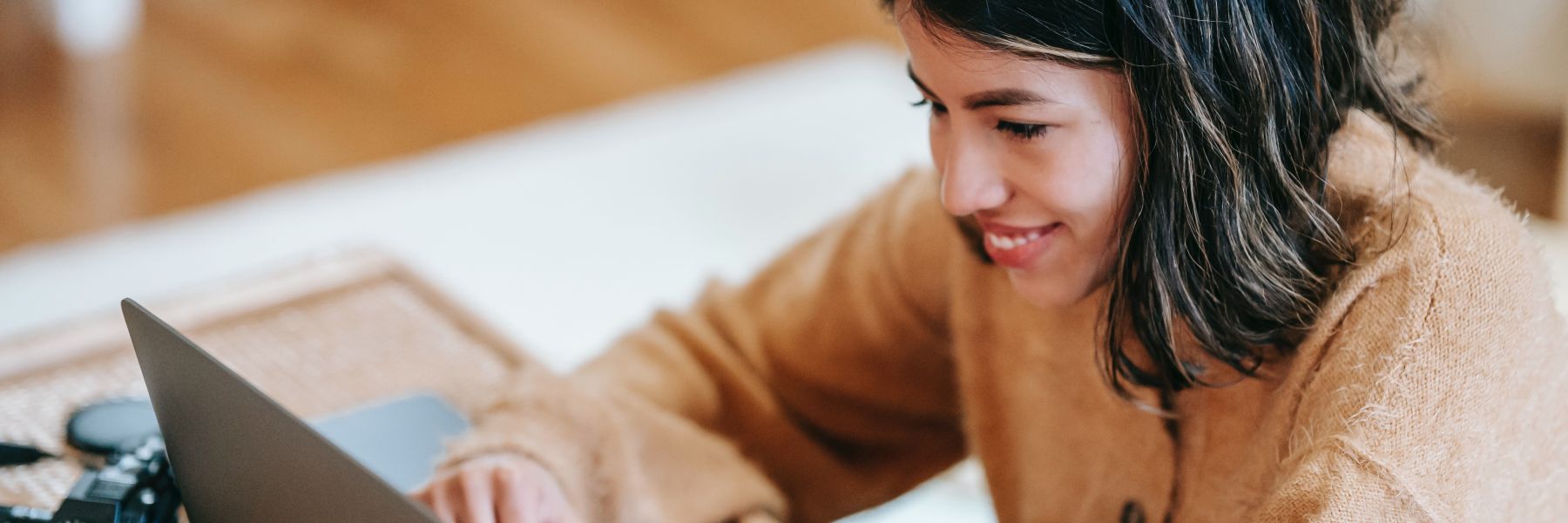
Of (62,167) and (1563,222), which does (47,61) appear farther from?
(1563,222)

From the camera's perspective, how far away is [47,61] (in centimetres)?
260

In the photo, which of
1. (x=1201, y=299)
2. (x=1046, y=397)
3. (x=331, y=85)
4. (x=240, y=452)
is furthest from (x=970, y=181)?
(x=331, y=85)

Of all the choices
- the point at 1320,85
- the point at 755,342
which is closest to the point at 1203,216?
the point at 1320,85

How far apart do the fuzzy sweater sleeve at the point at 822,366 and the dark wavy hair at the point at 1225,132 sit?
245 millimetres

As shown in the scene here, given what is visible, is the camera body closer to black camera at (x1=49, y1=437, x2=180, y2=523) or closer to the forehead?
black camera at (x1=49, y1=437, x2=180, y2=523)

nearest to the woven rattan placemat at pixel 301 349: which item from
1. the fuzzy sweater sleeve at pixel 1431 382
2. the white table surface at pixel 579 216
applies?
the fuzzy sweater sleeve at pixel 1431 382

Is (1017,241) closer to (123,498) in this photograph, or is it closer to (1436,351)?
(1436,351)

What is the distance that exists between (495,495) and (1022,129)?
368 mm

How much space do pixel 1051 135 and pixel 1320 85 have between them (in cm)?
14

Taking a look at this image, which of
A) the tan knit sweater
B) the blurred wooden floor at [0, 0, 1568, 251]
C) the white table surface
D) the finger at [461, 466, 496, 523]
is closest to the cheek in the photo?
the tan knit sweater

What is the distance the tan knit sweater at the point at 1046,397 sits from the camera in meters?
0.67

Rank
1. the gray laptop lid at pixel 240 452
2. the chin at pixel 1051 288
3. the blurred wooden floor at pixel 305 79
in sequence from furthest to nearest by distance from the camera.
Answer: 1. the blurred wooden floor at pixel 305 79
2. the chin at pixel 1051 288
3. the gray laptop lid at pixel 240 452

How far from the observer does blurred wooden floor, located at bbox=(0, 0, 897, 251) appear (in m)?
2.29

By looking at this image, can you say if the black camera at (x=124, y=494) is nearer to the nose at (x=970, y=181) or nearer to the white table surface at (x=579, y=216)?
the nose at (x=970, y=181)
